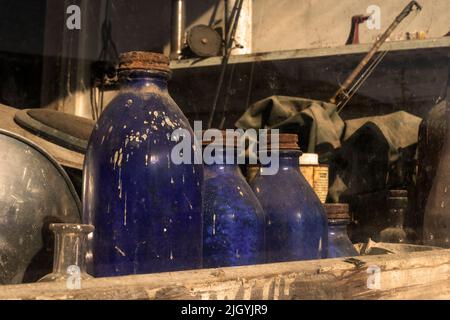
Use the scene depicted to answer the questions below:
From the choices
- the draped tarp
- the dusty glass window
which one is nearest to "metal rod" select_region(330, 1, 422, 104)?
the dusty glass window

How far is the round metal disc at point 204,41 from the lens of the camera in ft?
8.11

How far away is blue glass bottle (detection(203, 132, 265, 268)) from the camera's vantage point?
89cm

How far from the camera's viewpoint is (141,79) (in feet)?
2.68

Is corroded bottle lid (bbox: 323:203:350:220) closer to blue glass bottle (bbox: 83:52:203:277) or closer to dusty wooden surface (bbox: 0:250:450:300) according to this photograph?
dusty wooden surface (bbox: 0:250:450:300)

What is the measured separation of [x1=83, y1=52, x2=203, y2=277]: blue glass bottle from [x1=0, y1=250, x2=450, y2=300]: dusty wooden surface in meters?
0.07

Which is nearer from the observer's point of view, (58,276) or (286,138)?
(58,276)

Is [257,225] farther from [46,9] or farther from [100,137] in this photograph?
[46,9]

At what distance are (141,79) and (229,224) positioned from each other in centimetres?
24

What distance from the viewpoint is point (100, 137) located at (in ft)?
2.58

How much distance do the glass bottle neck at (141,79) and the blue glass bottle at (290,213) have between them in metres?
0.29

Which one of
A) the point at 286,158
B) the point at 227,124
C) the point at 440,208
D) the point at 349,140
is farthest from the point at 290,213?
the point at 227,124

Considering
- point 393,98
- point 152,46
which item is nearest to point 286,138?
point 393,98

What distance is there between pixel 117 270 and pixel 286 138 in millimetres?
419

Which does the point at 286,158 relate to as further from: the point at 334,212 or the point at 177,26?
the point at 177,26
